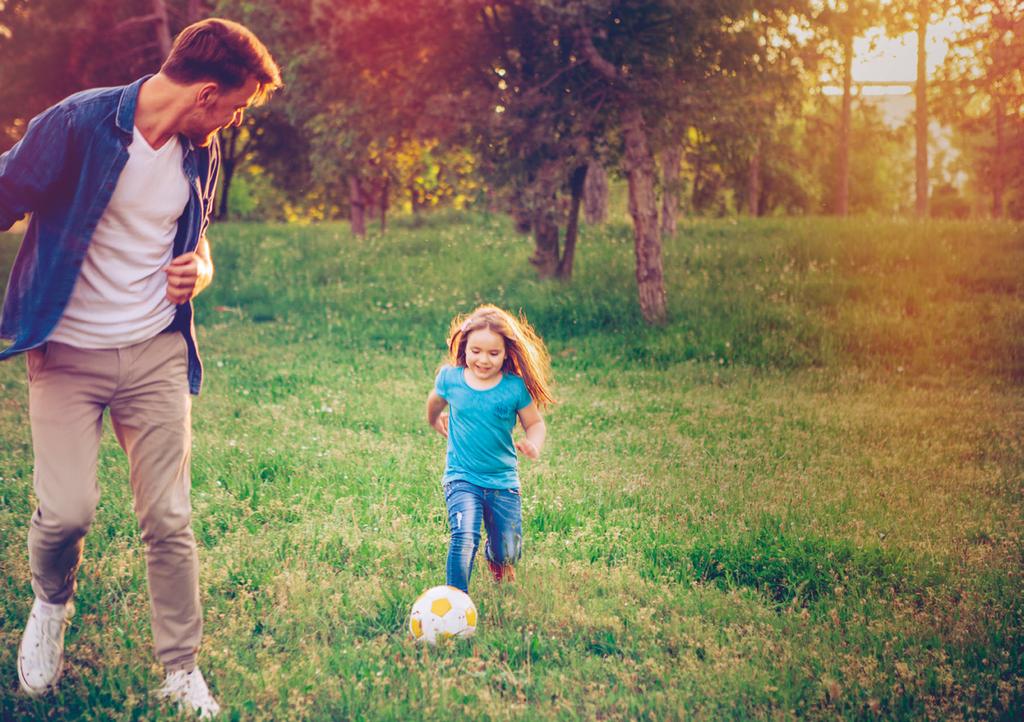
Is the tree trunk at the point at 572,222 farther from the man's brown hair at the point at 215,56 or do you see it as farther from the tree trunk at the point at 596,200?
the man's brown hair at the point at 215,56

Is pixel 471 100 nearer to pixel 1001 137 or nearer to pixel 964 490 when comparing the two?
pixel 964 490

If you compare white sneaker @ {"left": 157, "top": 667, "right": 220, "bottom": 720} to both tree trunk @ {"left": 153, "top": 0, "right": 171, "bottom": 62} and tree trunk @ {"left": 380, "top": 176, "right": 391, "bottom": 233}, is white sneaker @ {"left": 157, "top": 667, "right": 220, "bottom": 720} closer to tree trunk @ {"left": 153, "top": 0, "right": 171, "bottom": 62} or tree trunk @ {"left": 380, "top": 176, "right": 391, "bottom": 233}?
tree trunk @ {"left": 380, "top": 176, "right": 391, "bottom": 233}

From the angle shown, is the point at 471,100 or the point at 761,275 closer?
the point at 471,100

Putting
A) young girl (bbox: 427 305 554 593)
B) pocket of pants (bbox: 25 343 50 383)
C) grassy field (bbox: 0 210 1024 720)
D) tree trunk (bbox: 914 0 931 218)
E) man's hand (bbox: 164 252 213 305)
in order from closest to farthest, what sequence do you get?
pocket of pants (bbox: 25 343 50 383) → man's hand (bbox: 164 252 213 305) → grassy field (bbox: 0 210 1024 720) → young girl (bbox: 427 305 554 593) → tree trunk (bbox: 914 0 931 218)

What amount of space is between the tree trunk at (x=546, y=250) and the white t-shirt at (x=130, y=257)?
11659 millimetres

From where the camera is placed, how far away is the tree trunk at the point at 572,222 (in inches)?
558

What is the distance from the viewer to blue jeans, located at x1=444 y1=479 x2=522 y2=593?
4.45 meters

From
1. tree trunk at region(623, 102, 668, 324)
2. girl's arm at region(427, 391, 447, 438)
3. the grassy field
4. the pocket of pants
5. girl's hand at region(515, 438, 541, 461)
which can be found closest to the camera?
the pocket of pants

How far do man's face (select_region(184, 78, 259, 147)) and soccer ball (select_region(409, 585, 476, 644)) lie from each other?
2.34 m

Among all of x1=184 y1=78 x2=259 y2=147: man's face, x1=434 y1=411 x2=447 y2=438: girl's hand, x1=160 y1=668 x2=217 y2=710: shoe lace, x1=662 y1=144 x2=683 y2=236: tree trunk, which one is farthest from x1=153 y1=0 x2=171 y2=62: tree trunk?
x1=160 y1=668 x2=217 y2=710: shoe lace

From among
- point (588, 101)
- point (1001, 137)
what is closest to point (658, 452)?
point (588, 101)

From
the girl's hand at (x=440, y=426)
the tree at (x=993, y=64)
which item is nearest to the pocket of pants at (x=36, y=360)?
the girl's hand at (x=440, y=426)

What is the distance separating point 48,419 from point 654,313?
33.2 feet

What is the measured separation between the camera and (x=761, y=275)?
14289 millimetres
